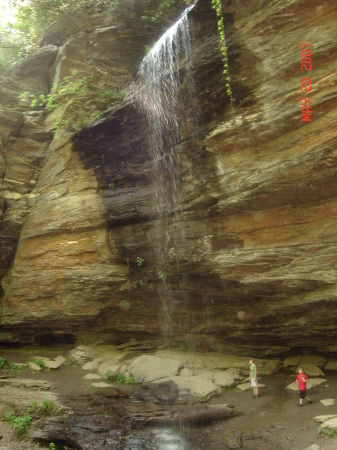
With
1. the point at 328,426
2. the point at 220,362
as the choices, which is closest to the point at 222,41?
the point at 220,362

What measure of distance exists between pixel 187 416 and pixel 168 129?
25.0 ft

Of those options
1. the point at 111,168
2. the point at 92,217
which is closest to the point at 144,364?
the point at 92,217

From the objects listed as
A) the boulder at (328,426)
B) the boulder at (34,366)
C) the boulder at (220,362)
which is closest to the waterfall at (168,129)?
the boulder at (220,362)

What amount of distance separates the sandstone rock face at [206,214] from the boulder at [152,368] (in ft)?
3.10

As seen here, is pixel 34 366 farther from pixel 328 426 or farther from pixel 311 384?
pixel 328 426

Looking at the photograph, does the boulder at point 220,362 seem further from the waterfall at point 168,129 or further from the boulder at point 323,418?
the boulder at point 323,418

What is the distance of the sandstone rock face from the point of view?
A: 27.8 feet

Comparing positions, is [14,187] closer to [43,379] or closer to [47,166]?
[47,166]

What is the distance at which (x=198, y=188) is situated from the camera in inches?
390

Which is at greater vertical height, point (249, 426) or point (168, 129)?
point (168, 129)

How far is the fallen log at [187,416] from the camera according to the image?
311 inches

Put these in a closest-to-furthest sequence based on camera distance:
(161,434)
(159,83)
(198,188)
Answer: (161,434)
(198,188)
(159,83)

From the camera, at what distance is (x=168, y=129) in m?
10.9

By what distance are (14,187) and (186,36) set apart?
25.4ft
